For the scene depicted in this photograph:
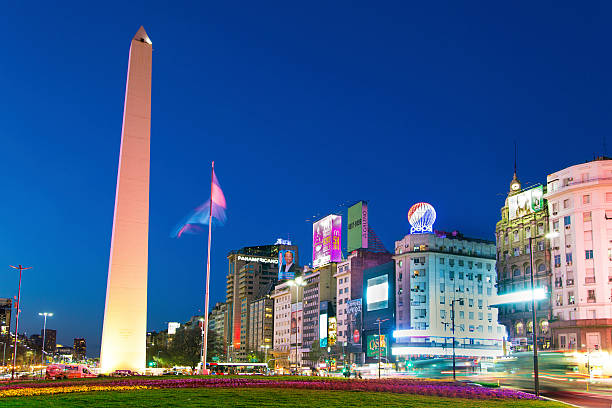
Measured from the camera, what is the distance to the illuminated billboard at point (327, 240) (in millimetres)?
147625

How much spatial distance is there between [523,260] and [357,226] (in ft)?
157

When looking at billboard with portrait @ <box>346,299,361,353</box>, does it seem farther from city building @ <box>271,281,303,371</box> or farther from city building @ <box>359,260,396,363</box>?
city building @ <box>271,281,303,371</box>

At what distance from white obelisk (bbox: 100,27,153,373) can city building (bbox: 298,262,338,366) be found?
112m

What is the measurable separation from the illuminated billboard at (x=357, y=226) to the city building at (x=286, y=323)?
102 ft

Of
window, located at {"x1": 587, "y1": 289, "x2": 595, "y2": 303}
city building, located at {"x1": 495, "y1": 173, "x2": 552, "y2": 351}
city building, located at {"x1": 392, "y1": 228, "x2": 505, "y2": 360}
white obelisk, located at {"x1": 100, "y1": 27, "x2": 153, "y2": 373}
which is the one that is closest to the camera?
white obelisk, located at {"x1": 100, "y1": 27, "x2": 153, "y2": 373}

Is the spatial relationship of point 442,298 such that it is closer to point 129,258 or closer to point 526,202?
point 526,202

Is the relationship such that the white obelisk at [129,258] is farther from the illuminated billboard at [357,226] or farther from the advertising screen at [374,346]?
the illuminated billboard at [357,226]

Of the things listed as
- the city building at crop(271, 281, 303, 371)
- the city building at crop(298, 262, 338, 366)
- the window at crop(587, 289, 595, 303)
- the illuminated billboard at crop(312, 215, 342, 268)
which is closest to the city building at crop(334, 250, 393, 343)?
the illuminated billboard at crop(312, 215, 342, 268)

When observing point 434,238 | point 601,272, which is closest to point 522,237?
point 601,272

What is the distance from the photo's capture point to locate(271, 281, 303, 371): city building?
170500 millimetres

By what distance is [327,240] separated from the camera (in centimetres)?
15262

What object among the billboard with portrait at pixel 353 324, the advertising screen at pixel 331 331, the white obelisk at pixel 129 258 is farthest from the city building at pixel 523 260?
the white obelisk at pixel 129 258

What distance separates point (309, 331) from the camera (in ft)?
531

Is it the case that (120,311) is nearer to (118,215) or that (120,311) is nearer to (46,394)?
(118,215)
